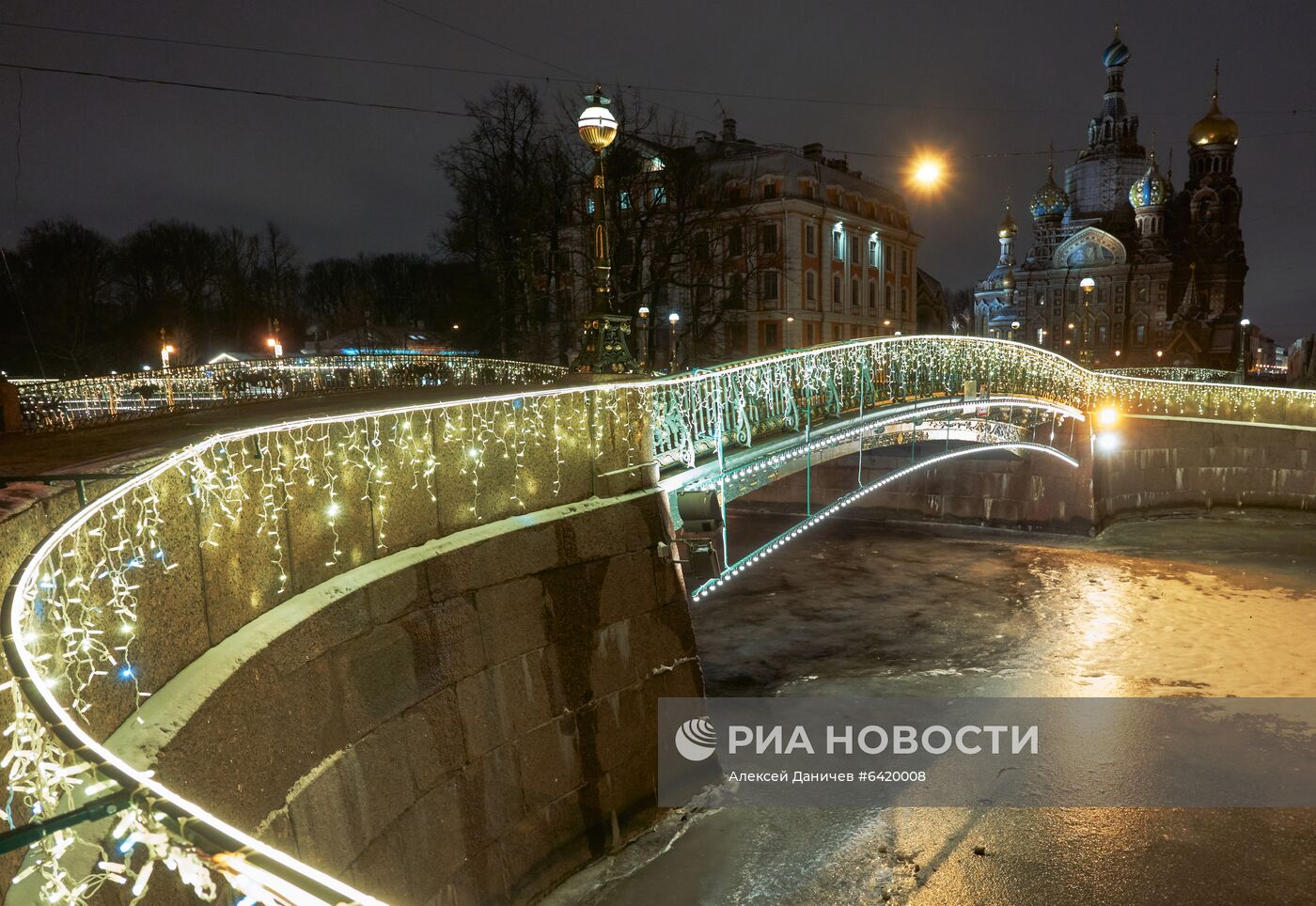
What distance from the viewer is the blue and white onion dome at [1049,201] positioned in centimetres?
7500

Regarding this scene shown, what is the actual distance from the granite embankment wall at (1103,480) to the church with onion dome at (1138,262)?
41.8m

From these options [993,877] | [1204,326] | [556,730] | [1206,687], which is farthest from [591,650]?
[1204,326]

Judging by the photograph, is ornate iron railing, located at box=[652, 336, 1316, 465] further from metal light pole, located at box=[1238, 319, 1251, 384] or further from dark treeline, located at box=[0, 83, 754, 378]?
metal light pole, located at box=[1238, 319, 1251, 384]

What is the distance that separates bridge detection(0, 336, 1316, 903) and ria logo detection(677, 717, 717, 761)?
1.30 feet

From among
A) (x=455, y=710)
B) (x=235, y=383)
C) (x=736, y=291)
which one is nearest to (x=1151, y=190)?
(x=736, y=291)

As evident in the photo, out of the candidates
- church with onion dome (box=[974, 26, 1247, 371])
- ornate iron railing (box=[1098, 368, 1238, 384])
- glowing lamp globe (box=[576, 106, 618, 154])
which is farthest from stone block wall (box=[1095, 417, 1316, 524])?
church with onion dome (box=[974, 26, 1247, 371])

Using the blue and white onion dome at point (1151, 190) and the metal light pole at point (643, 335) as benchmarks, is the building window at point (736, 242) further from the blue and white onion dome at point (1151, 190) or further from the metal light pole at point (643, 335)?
the blue and white onion dome at point (1151, 190)

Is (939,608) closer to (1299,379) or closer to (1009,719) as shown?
(1009,719)

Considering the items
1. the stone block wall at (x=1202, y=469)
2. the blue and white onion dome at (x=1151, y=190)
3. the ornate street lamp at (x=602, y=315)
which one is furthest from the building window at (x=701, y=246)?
the blue and white onion dome at (x=1151, y=190)

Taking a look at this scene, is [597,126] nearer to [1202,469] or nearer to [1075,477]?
[1075,477]

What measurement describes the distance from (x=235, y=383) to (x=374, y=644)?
51.7 ft

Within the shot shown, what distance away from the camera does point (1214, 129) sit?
2608 inches

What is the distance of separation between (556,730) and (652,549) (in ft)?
6.81

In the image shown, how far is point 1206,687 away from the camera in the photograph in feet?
40.4
